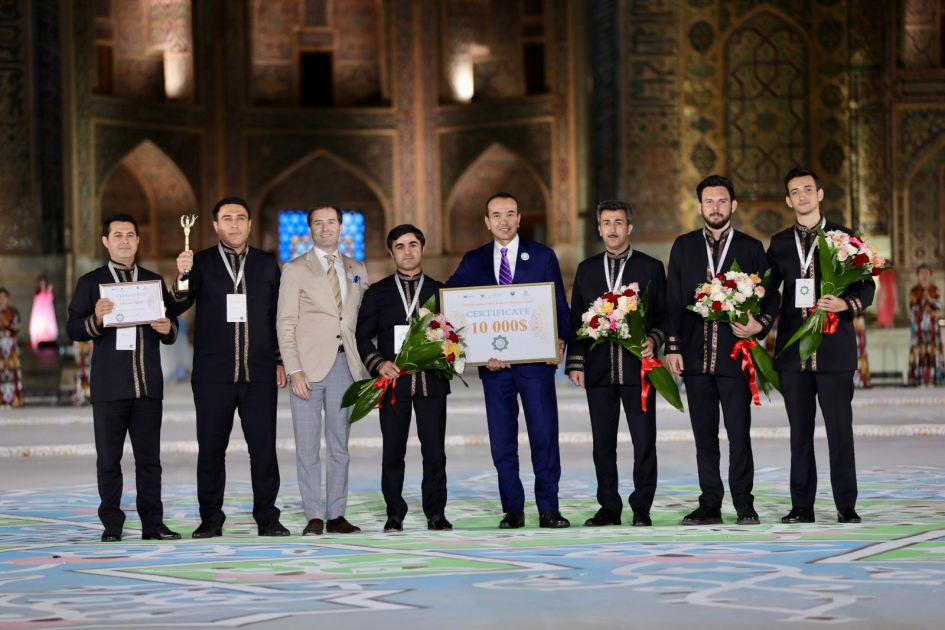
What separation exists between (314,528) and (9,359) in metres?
9.79

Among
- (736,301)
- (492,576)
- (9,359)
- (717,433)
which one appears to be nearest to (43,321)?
(9,359)

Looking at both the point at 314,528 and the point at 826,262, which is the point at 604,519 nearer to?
the point at 314,528

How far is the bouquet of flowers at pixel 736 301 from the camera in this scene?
18.8ft

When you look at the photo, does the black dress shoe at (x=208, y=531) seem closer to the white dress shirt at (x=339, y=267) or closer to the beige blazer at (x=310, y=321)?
the beige blazer at (x=310, y=321)

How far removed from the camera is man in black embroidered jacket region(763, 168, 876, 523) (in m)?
5.84

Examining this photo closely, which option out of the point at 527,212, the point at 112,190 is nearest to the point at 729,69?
the point at 527,212

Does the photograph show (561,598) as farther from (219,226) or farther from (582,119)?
(582,119)

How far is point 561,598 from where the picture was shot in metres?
3.90

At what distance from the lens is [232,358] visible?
591 cm

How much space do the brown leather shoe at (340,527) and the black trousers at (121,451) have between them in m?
0.74

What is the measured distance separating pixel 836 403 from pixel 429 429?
72.4 inches

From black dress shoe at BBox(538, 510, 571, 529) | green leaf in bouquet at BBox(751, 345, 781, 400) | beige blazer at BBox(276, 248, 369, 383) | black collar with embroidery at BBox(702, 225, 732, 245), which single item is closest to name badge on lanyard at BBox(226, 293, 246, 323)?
beige blazer at BBox(276, 248, 369, 383)

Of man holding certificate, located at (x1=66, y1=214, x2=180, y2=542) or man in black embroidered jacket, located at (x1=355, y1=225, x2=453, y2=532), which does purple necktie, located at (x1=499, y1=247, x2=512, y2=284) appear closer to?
man in black embroidered jacket, located at (x1=355, y1=225, x2=453, y2=532)

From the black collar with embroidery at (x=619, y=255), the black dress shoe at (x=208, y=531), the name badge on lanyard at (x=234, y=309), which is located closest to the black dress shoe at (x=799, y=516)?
the black collar with embroidery at (x=619, y=255)
